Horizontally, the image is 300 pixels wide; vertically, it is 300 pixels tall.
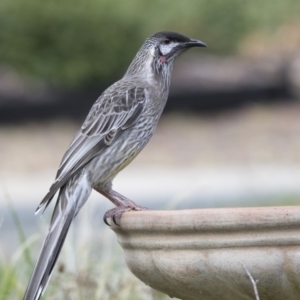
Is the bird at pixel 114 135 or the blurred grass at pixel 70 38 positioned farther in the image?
the blurred grass at pixel 70 38

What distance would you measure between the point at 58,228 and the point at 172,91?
19235 millimetres

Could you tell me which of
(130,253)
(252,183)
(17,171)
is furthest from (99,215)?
(17,171)

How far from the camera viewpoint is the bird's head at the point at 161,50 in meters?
6.02

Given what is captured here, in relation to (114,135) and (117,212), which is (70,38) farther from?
(117,212)

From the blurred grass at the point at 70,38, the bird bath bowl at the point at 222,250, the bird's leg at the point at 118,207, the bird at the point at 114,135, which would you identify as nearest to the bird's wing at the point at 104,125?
the bird at the point at 114,135

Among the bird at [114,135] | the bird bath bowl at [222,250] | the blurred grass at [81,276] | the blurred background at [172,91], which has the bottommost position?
the bird bath bowl at [222,250]

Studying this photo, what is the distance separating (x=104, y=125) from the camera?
5559 mm

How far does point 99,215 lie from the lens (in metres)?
6.80

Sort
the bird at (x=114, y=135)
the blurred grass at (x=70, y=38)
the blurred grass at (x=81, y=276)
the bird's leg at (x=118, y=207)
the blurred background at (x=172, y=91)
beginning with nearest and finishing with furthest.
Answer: the bird's leg at (x=118, y=207) → the bird at (x=114, y=135) → the blurred grass at (x=81, y=276) → the blurred background at (x=172, y=91) → the blurred grass at (x=70, y=38)

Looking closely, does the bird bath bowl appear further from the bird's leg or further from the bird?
the bird

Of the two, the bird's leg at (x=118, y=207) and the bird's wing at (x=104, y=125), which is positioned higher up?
the bird's wing at (x=104, y=125)

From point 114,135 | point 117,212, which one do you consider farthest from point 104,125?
point 117,212

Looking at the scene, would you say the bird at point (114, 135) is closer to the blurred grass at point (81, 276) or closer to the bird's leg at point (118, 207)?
the bird's leg at point (118, 207)

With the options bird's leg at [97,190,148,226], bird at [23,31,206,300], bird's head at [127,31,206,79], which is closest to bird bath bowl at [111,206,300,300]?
bird's leg at [97,190,148,226]
